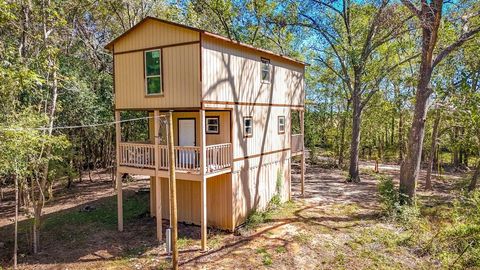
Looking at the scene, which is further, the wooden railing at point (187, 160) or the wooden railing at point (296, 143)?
the wooden railing at point (296, 143)

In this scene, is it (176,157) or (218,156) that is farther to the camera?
(218,156)

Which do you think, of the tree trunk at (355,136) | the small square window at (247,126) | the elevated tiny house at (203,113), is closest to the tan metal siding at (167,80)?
the elevated tiny house at (203,113)

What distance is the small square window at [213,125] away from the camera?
1303 cm

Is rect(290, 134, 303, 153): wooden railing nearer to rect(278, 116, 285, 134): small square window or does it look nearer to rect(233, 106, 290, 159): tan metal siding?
rect(233, 106, 290, 159): tan metal siding

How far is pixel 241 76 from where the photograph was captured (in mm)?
12969

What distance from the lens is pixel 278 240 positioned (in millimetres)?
11711

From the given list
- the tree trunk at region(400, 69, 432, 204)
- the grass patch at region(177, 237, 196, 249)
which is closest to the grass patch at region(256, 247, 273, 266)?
the grass patch at region(177, 237, 196, 249)

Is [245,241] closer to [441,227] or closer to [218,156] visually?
[218,156]

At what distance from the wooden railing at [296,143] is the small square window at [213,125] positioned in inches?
214

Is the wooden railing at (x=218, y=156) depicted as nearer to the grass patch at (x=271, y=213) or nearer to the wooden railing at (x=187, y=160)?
the wooden railing at (x=187, y=160)

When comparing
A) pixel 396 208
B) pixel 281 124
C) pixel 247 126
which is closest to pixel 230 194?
pixel 247 126

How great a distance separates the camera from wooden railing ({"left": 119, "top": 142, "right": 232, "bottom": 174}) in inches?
458

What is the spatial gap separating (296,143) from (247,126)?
5.05 m

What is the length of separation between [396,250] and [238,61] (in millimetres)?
8633
